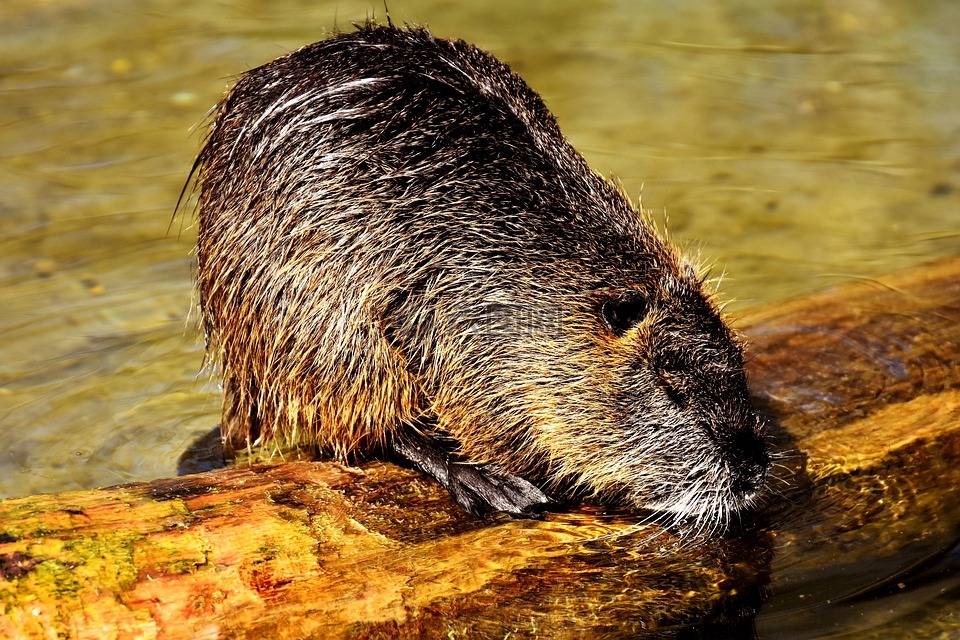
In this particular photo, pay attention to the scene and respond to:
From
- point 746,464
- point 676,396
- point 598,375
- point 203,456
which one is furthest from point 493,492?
point 203,456

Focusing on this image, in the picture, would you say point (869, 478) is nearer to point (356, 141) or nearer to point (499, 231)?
point (499, 231)

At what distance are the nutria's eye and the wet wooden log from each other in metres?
0.50

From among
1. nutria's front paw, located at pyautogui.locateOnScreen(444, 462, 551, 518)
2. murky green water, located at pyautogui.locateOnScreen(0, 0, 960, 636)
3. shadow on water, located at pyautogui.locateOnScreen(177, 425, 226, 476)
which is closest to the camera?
nutria's front paw, located at pyautogui.locateOnScreen(444, 462, 551, 518)

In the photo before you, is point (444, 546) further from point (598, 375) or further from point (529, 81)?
point (529, 81)

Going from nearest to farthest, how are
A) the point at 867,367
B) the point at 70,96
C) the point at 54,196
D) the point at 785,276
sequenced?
the point at 867,367, the point at 785,276, the point at 54,196, the point at 70,96

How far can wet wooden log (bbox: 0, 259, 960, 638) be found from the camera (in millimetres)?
2402

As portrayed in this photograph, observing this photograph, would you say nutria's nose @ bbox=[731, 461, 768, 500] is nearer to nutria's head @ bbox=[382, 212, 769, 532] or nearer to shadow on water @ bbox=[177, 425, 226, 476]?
nutria's head @ bbox=[382, 212, 769, 532]

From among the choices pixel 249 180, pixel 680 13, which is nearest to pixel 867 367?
pixel 249 180

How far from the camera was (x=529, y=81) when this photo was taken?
6867mm

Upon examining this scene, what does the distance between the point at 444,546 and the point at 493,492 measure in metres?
0.28

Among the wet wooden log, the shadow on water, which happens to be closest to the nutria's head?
the wet wooden log

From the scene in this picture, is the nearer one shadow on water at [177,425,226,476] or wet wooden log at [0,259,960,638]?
wet wooden log at [0,259,960,638]

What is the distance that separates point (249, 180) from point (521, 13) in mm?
4828

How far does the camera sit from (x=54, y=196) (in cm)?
570
